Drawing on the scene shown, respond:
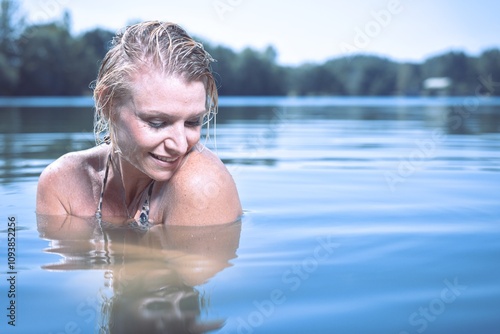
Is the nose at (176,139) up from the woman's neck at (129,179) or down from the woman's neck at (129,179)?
up

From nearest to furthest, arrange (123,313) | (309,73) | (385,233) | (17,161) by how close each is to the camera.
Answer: (123,313) → (385,233) → (17,161) → (309,73)

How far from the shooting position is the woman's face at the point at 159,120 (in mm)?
2969

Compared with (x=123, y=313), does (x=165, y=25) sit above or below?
above

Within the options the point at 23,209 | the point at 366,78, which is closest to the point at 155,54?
the point at 23,209

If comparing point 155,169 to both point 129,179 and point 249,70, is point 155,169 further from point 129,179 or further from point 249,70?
point 249,70

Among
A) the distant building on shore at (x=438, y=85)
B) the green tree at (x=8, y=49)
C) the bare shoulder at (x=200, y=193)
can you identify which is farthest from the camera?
the distant building on shore at (x=438, y=85)

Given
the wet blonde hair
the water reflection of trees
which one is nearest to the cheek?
the wet blonde hair

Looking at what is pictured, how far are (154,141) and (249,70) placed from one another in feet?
299

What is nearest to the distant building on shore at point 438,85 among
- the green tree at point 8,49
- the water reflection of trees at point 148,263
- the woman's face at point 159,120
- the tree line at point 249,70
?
the tree line at point 249,70

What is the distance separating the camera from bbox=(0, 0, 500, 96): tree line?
63719 mm

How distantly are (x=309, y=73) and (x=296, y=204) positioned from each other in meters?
94.3

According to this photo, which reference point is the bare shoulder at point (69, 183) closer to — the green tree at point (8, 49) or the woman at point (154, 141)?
the woman at point (154, 141)

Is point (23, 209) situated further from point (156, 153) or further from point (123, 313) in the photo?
point (123, 313)

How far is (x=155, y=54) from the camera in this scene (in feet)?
9.77
